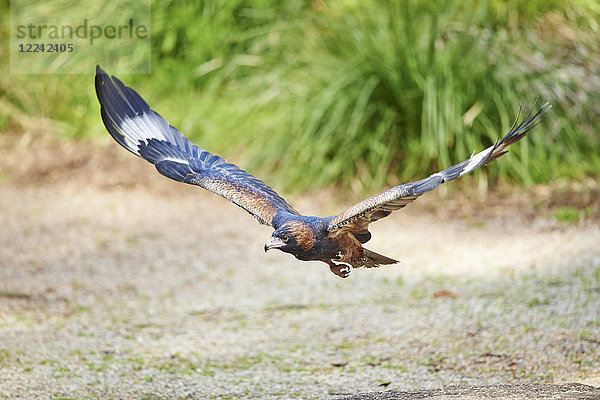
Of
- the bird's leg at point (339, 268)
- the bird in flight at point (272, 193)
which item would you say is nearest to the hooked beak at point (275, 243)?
the bird in flight at point (272, 193)

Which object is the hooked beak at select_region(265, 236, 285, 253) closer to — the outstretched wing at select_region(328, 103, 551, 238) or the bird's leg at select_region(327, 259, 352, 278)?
the outstretched wing at select_region(328, 103, 551, 238)

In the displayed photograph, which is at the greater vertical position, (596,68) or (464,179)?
(596,68)

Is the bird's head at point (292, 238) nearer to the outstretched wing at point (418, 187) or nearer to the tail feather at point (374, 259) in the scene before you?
the outstretched wing at point (418, 187)

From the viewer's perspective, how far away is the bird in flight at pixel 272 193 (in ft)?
8.66

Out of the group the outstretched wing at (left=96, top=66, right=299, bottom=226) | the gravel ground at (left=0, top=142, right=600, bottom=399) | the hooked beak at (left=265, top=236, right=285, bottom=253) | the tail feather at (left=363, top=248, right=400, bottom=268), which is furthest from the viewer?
the gravel ground at (left=0, top=142, right=600, bottom=399)

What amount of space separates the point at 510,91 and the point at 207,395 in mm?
3902

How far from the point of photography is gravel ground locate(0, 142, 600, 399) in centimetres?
350

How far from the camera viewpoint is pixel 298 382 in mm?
3469

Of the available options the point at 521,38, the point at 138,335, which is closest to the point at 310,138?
the point at 521,38

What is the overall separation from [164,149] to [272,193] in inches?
22.1

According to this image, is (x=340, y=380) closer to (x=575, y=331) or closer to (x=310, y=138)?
(x=575, y=331)

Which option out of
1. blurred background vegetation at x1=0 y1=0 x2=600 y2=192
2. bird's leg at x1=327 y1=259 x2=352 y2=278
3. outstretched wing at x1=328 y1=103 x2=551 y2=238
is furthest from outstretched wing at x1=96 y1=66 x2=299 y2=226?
blurred background vegetation at x1=0 y1=0 x2=600 y2=192

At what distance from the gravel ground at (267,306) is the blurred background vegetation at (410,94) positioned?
0.47 m

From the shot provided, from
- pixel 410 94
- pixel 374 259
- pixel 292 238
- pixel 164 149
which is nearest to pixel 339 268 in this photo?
pixel 374 259
